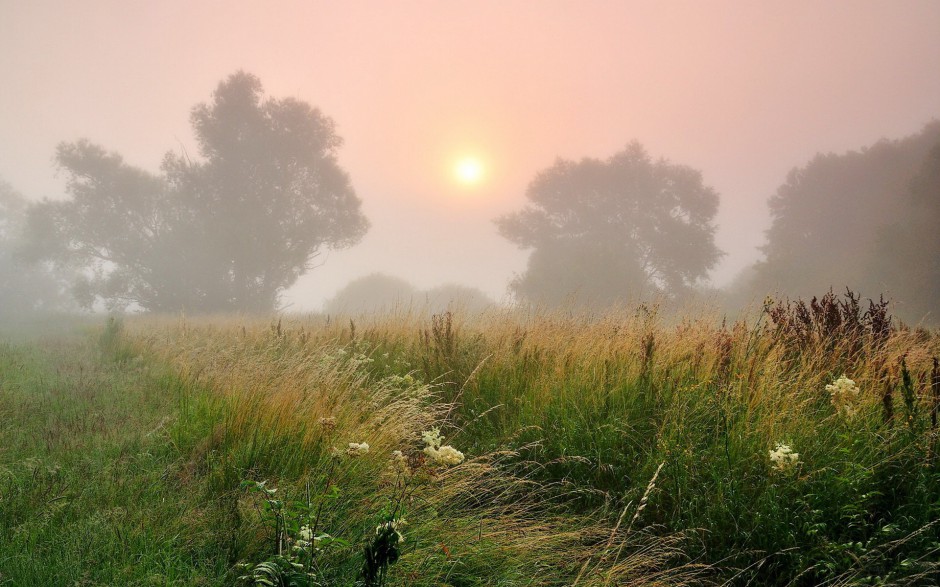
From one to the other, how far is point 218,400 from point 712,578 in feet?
12.8

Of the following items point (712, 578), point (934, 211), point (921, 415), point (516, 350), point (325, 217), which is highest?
point (325, 217)

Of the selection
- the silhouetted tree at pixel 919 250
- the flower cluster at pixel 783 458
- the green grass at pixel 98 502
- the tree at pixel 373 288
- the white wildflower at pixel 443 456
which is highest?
the tree at pixel 373 288

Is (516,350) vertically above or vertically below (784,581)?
above

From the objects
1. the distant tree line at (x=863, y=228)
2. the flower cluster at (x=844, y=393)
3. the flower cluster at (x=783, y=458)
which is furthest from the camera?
the distant tree line at (x=863, y=228)

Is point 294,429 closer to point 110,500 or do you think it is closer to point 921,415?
point 110,500

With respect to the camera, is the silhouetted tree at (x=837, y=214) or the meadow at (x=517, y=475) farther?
the silhouetted tree at (x=837, y=214)

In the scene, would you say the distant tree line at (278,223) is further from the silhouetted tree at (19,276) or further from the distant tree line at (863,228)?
the silhouetted tree at (19,276)

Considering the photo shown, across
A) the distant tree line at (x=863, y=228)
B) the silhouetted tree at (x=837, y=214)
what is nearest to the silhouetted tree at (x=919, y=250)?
the distant tree line at (x=863, y=228)

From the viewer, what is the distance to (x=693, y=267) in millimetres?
31016

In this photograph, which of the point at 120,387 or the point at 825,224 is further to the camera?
the point at 825,224

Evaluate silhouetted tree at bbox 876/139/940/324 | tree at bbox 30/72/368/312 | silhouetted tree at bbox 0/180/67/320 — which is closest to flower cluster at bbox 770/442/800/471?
silhouetted tree at bbox 876/139/940/324

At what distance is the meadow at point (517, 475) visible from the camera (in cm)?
232

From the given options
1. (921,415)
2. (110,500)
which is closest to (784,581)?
(921,415)

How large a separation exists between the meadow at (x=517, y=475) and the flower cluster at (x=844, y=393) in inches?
0.9
